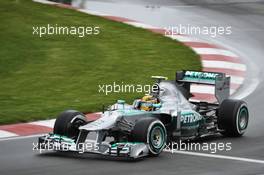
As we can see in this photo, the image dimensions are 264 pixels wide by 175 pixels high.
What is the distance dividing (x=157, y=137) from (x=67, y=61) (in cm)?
823

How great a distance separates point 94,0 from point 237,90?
11122mm

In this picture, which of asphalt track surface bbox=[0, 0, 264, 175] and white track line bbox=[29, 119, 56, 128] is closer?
asphalt track surface bbox=[0, 0, 264, 175]

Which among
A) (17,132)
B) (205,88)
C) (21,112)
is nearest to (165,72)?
(205,88)

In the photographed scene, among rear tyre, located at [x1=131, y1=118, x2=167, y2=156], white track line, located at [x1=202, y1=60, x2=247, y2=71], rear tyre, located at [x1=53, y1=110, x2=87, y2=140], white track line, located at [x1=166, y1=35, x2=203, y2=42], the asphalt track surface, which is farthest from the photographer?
white track line, located at [x1=166, y1=35, x2=203, y2=42]

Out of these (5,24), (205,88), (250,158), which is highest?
(5,24)

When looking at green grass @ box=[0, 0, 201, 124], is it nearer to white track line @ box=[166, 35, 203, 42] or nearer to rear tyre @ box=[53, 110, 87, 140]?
white track line @ box=[166, 35, 203, 42]

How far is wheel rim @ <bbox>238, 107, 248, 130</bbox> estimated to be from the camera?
503 inches

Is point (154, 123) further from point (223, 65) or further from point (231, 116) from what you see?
point (223, 65)

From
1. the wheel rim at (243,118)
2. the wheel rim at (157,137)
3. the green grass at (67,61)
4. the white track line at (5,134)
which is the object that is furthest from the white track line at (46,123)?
the wheel rim at (243,118)

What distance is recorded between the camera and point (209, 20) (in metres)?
23.8

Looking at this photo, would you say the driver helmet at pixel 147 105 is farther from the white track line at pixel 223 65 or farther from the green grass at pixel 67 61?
the white track line at pixel 223 65

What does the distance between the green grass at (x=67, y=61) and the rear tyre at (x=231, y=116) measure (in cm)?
289

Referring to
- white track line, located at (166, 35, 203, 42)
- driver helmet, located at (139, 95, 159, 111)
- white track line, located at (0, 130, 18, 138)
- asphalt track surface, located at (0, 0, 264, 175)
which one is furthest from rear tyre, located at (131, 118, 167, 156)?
white track line, located at (166, 35, 203, 42)

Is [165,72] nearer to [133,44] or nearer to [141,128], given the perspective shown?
[133,44]
